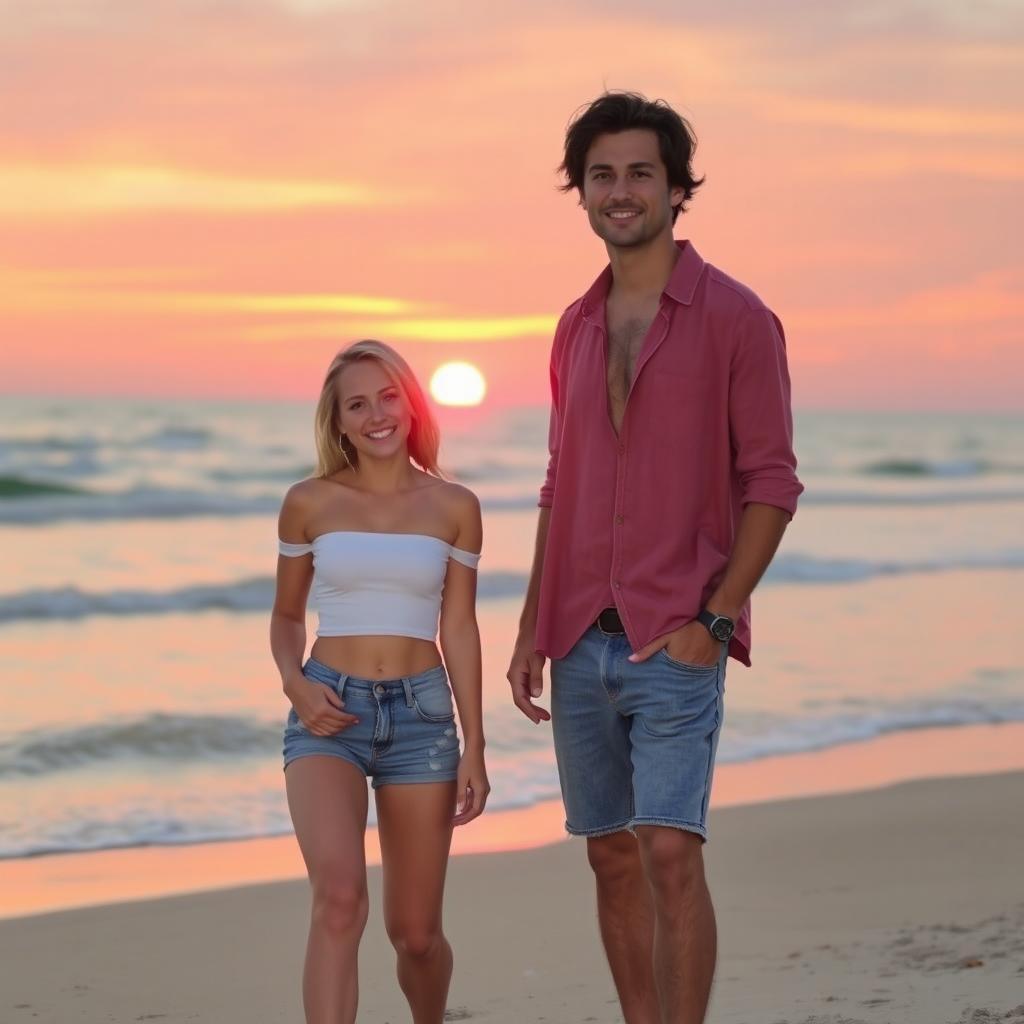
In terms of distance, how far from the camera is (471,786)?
411 centimetres

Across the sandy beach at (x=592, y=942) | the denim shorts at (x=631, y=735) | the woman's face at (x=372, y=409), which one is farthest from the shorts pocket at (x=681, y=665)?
the sandy beach at (x=592, y=942)

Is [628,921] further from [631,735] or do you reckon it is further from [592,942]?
[592,942]

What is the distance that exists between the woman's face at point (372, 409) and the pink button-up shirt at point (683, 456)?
517mm

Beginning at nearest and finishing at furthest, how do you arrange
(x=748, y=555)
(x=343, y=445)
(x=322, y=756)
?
(x=748, y=555) < (x=322, y=756) < (x=343, y=445)

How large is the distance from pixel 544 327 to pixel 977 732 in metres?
28.0

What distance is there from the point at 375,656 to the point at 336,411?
676mm

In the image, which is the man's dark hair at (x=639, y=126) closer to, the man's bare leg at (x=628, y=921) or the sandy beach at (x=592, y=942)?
the man's bare leg at (x=628, y=921)

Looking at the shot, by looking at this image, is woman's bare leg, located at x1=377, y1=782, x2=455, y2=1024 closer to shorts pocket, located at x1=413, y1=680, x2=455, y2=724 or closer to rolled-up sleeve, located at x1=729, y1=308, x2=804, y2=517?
shorts pocket, located at x1=413, y1=680, x2=455, y2=724

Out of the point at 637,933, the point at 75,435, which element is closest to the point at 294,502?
the point at 637,933

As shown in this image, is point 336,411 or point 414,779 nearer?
point 414,779

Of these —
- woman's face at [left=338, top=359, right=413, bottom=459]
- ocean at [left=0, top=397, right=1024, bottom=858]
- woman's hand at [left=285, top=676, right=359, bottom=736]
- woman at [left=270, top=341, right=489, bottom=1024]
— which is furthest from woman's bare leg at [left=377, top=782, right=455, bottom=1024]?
ocean at [left=0, top=397, right=1024, bottom=858]

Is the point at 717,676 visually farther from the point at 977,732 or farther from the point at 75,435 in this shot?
the point at 75,435

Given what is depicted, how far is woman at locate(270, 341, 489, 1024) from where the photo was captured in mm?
3988

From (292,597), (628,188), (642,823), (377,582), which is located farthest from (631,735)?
(628,188)
